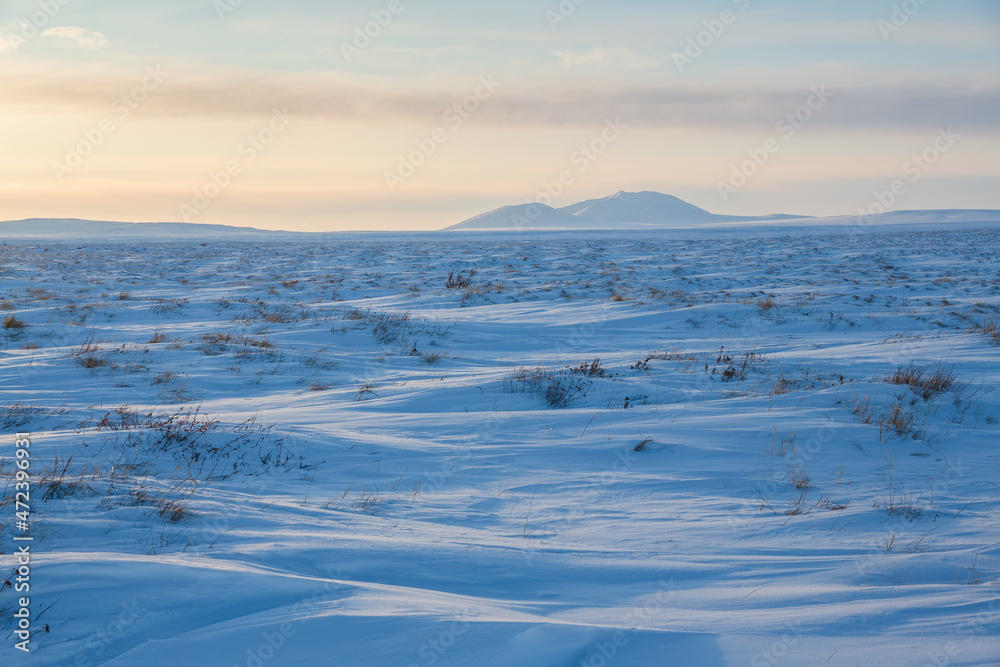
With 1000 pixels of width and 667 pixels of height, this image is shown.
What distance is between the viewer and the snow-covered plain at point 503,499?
2.30 m

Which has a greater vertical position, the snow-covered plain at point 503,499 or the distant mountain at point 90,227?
the distant mountain at point 90,227

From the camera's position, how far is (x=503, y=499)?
13.9ft

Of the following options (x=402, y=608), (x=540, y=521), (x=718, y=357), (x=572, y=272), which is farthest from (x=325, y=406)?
(x=572, y=272)

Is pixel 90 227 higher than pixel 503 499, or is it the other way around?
pixel 90 227

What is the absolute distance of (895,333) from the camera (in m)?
11.4

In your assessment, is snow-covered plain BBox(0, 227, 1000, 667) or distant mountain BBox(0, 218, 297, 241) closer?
snow-covered plain BBox(0, 227, 1000, 667)

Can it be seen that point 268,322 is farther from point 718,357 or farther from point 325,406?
point 718,357

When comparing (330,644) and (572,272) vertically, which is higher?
(572,272)

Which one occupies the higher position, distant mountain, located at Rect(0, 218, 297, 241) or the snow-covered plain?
distant mountain, located at Rect(0, 218, 297, 241)

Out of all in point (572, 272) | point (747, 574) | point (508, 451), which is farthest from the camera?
point (572, 272)

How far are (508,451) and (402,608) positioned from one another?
9.17 ft

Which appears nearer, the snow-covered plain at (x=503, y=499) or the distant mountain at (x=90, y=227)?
the snow-covered plain at (x=503, y=499)

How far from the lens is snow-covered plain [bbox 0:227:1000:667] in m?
2.30

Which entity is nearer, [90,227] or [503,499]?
[503,499]
